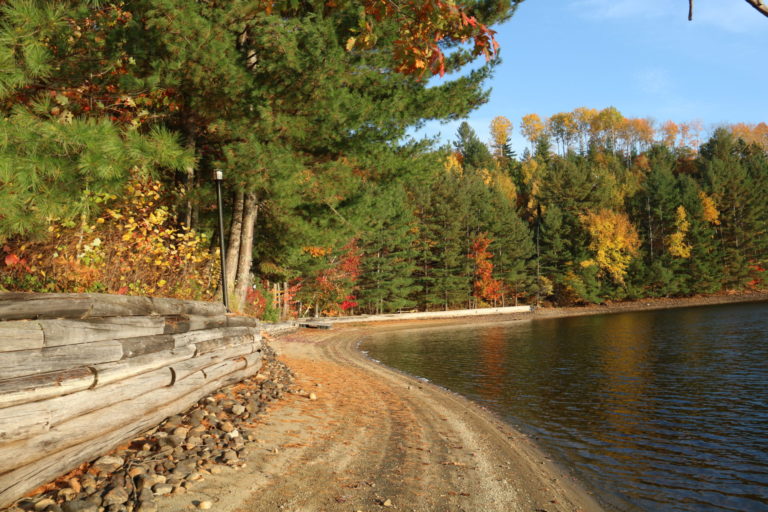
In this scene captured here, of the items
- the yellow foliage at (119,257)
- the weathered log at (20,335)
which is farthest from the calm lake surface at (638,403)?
the yellow foliage at (119,257)

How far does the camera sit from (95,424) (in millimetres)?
4320

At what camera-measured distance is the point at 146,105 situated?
33.9 feet

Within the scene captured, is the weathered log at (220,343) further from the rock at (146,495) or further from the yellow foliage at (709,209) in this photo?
the yellow foliage at (709,209)

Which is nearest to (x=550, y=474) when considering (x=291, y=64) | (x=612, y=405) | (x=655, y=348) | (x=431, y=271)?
(x=612, y=405)

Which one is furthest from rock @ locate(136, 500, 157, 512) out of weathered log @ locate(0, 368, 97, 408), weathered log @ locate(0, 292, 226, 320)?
weathered log @ locate(0, 292, 226, 320)

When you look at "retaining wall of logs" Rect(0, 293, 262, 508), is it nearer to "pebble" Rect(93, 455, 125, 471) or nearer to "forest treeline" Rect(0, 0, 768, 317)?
"pebble" Rect(93, 455, 125, 471)

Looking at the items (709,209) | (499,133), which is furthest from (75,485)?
(499,133)

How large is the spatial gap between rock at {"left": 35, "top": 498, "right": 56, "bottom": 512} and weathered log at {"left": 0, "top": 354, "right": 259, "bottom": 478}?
379mm

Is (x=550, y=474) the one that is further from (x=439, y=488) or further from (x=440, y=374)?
(x=440, y=374)

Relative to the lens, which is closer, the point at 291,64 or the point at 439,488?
the point at 439,488

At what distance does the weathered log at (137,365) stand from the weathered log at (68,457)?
510mm

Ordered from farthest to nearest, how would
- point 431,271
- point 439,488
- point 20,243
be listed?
point 431,271 < point 20,243 < point 439,488

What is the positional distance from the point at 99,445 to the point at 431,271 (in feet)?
150

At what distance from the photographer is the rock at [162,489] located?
434cm
